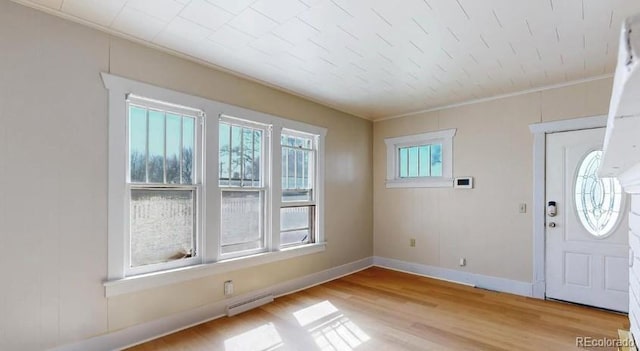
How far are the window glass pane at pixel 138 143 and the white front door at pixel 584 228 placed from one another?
4.30 m

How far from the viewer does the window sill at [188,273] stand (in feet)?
A: 8.09

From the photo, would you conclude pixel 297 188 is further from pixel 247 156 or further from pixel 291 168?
pixel 247 156

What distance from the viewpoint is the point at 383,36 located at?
2496 mm

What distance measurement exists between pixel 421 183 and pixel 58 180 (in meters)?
4.19

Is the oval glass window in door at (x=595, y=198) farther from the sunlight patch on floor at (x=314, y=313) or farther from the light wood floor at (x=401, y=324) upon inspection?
the sunlight patch on floor at (x=314, y=313)

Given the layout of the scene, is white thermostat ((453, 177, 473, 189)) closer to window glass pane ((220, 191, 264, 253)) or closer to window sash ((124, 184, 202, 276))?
window glass pane ((220, 191, 264, 253))

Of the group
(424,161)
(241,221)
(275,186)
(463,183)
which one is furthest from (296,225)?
(463,183)

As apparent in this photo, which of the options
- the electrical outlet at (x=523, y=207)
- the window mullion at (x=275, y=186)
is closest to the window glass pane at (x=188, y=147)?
the window mullion at (x=275, y=186)

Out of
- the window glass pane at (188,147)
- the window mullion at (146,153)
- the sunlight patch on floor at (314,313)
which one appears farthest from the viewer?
the sunlight patch on floor at (314,313)

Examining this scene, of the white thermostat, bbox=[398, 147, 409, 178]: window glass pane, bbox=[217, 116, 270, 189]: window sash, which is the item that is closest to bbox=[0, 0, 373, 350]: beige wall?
bbox=[217, 116, 270, 189]: window sash

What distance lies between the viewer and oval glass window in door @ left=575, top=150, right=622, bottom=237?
3264 millimetres

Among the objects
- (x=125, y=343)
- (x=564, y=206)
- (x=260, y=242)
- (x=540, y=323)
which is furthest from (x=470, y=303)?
(x=125, y=343)

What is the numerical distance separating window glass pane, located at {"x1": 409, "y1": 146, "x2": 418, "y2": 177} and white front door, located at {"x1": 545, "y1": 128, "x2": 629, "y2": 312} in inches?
65.7

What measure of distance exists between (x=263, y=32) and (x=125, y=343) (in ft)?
8.83
